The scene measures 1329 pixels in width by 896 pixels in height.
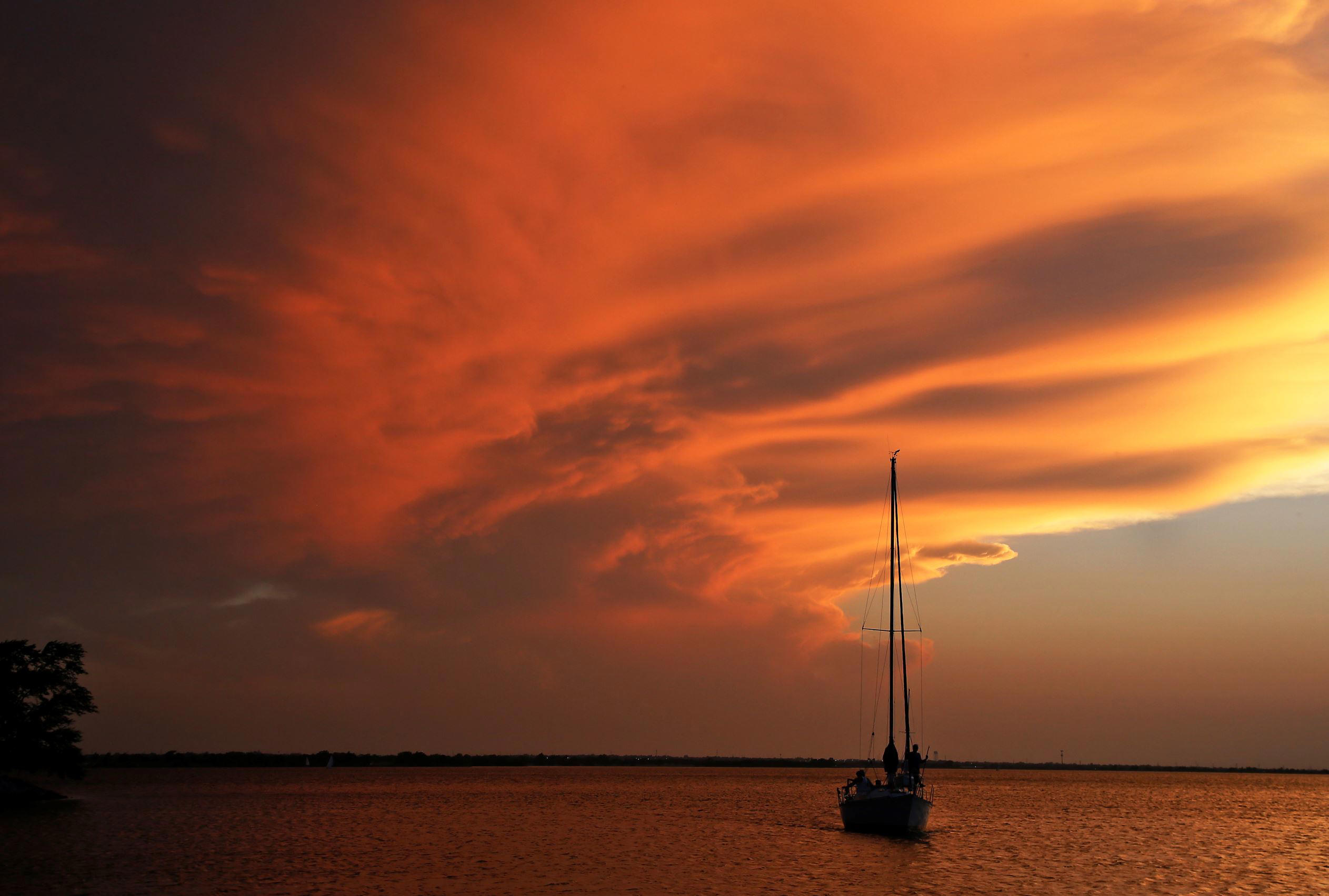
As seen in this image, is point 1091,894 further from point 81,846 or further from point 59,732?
point 59,732

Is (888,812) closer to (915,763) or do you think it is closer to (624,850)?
(915,763)

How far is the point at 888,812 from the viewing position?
5978 centimetres

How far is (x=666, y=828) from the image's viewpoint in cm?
7738

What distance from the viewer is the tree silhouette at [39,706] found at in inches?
3130

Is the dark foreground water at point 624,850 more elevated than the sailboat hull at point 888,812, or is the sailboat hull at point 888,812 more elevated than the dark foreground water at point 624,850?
the sailboat hull at point 888,812

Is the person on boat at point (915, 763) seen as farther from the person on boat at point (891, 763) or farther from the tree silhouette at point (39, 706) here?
the tree silhouette at point (39, 706)

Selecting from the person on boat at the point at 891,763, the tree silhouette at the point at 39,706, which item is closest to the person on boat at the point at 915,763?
the person on boat at the point at 891,763

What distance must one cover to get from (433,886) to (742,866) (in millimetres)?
15708

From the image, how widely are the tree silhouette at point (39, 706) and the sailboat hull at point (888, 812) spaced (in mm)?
59022

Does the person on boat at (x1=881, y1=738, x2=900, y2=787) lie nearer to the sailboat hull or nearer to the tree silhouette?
the sailboat hull

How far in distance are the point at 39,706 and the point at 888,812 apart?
63.9 metres

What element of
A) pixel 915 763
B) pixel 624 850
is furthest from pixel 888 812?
pixel 624 850

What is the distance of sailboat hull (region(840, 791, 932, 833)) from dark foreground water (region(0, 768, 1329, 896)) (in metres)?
1.03

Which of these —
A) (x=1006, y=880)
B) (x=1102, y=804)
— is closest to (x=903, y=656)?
(x=1006, y=880)
